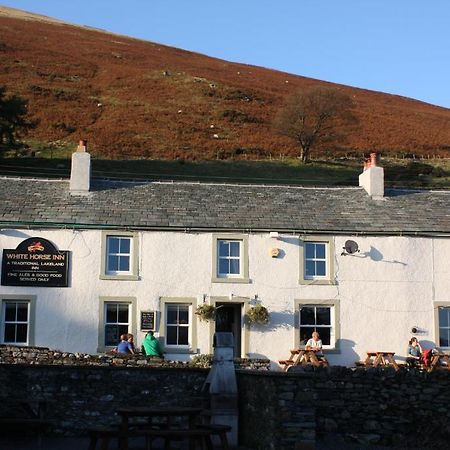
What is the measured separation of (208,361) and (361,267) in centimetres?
556

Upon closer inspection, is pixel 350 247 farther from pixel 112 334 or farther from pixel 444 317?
pixel 112 334

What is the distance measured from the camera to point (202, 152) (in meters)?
61.6

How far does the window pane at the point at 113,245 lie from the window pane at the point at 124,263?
269mm

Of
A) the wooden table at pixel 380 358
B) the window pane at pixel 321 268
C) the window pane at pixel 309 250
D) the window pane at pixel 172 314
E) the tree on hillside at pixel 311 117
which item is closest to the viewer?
the wooden table at pixel 380 358

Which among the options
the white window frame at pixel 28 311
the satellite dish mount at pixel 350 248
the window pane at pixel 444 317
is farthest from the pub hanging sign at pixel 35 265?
the window pane at pixel 444 317

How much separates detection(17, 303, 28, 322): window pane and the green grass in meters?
22.8

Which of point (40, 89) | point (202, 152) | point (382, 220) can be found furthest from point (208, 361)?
point (40, 89)

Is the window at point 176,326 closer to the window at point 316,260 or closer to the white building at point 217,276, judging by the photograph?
the white building at point 217,276

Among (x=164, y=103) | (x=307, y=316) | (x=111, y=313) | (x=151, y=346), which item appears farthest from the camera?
(x=164, y=103)

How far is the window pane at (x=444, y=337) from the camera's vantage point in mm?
23844

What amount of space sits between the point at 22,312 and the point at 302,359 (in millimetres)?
7516

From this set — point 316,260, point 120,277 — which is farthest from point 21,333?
point 316,260

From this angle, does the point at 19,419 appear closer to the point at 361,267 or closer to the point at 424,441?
the point at 424,441

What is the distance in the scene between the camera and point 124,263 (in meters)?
23.5
